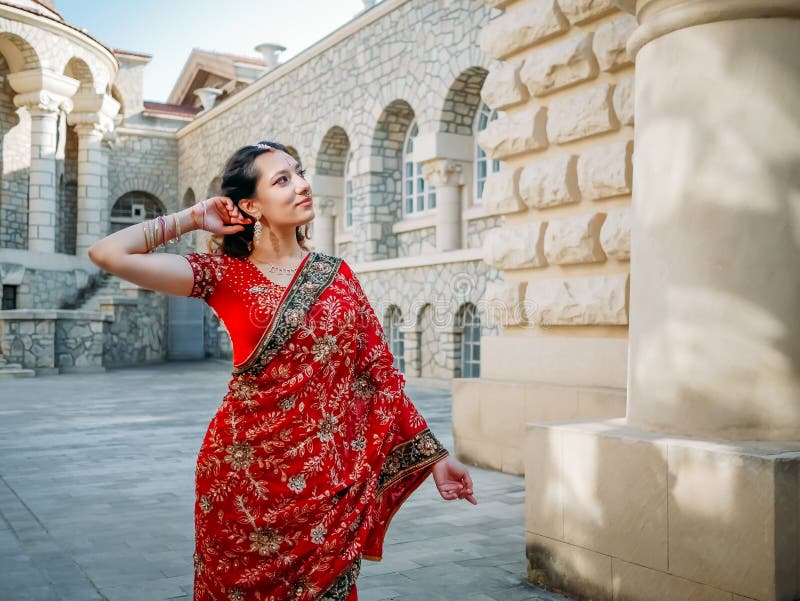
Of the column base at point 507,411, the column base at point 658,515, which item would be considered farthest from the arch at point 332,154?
the column base at point 658,515

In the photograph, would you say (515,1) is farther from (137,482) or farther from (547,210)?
(137,482)

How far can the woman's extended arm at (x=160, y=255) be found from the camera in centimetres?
228

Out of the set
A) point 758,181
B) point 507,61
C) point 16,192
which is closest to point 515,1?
point 507,61

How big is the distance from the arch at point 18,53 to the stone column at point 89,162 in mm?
2205

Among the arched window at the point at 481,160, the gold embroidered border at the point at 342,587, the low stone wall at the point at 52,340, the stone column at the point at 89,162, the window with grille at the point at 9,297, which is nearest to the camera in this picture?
the gold embroidered border at the point at 342,587

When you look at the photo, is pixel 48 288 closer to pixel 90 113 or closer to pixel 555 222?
pixel 90 113

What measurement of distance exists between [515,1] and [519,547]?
3.68 m

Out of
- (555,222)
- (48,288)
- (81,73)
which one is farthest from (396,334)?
(81,73)

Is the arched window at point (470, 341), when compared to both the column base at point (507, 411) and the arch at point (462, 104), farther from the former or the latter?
the column base at point (507, 411)

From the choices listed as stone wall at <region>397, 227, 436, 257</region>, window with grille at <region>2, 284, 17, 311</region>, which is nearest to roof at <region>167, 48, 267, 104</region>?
window with grille at <region>2, 284, 17, 311</region>

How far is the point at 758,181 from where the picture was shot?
302cm

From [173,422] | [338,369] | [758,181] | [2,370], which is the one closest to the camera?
Result: [338,369]

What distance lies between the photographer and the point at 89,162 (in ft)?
75.9

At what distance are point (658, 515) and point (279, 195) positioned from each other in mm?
1750
